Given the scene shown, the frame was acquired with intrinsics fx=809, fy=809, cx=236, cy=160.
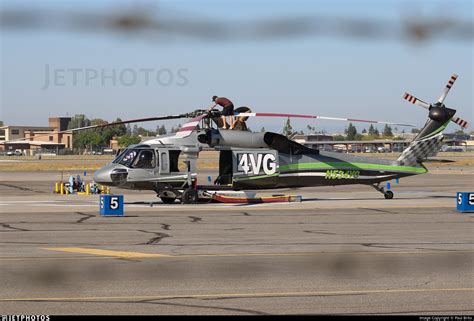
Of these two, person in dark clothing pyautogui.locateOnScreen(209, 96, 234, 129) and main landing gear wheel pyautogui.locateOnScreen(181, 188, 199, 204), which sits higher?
person in dark clothing pyautogui.locateOnScreen(209, 96, 234, 129)

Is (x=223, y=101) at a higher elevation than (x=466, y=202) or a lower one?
higher

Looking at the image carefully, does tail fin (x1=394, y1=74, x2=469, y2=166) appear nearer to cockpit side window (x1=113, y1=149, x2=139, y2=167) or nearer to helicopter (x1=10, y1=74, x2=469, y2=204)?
helicopter (x1=10, y1=74, x2=469, y2=204)

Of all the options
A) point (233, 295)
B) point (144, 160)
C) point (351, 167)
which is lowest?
point (233, 295)

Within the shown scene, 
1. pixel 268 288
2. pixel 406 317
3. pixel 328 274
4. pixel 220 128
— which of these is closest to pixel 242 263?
pixel 328 274

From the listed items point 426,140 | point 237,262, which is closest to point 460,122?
point 426,140

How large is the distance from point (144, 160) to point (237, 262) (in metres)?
17.7

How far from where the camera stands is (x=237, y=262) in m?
16.5

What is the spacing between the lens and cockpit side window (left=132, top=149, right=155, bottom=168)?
3353 cm

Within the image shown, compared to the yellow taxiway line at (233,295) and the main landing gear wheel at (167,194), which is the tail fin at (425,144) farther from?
the yellow taxiway line at (233,295)

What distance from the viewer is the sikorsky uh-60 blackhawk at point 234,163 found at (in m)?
33.5

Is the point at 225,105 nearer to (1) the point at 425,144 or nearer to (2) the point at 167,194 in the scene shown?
(2) the point at 167,194

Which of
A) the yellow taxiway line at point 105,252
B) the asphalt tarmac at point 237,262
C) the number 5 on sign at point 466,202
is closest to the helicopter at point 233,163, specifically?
the asphalt tarmac at point 237,262

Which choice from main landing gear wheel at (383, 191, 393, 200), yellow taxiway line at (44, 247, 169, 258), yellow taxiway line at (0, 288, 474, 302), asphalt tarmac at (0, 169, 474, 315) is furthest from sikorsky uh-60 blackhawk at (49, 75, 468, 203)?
yellow taxiway line at (0, 288, 474, 302)

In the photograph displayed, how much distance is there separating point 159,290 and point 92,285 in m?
1.23
